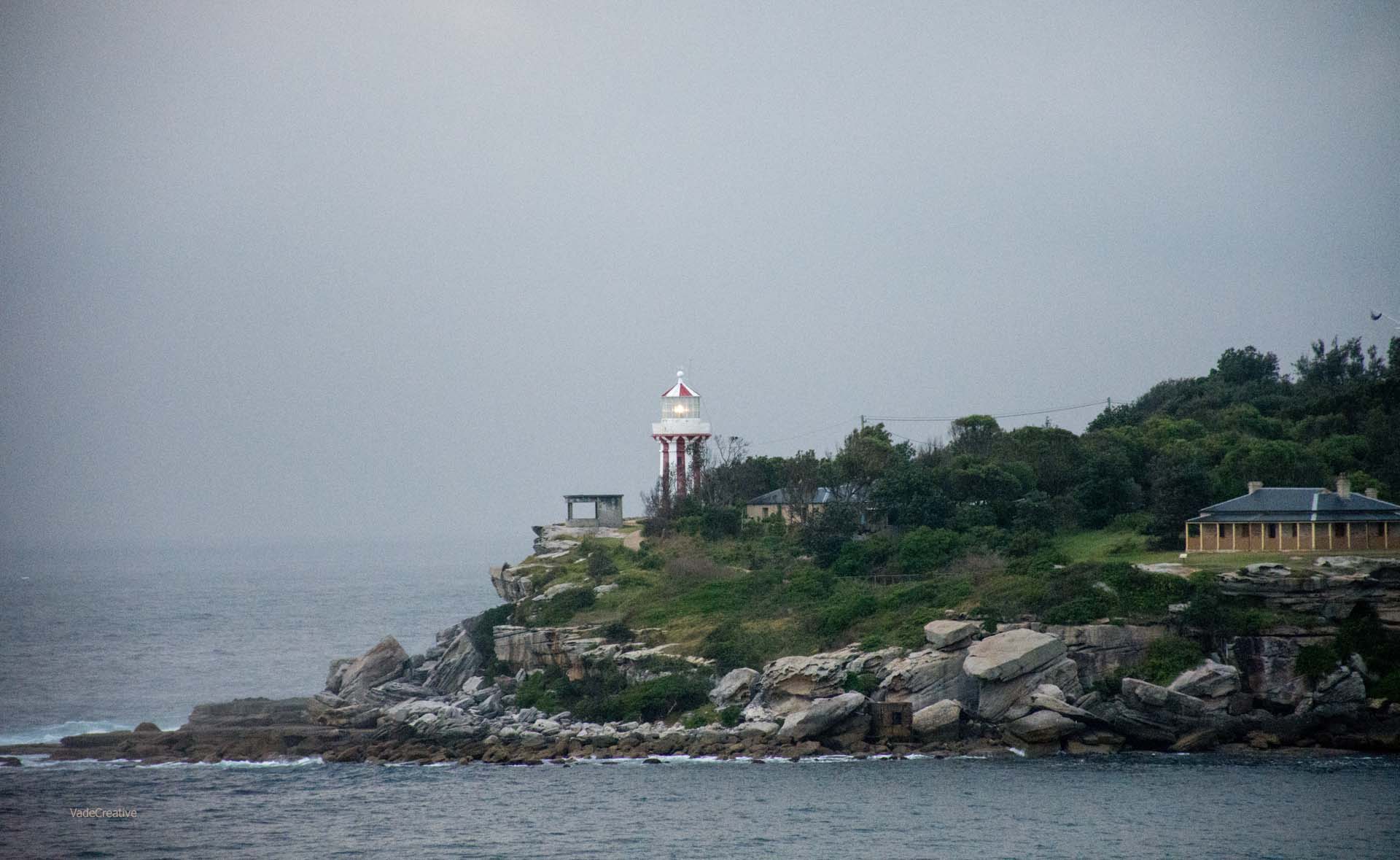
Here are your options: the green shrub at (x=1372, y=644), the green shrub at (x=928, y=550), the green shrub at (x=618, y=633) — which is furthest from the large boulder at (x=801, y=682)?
the green shrub at (x=1372, y=644)

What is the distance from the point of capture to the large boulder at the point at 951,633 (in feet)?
129

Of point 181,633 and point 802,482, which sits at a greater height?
point 802,482

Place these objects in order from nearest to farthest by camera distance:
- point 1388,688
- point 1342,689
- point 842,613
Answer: point 1388,688 < point 1342,689 < point 842,613

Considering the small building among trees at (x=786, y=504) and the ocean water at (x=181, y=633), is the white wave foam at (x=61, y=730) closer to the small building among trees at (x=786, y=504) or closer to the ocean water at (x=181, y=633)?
the ocean water at (x=181, y=633)

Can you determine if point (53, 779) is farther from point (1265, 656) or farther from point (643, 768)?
point (1265, 656)

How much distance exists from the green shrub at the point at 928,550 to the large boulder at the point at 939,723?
9.85 m

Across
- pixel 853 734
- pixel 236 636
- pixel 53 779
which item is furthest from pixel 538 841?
pixel 236 636

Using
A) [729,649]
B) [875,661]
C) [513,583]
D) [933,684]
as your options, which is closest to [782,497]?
[513,583]

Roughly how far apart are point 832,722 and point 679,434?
984 inches

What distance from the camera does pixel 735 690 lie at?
41.1m

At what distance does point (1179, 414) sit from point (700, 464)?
88.1 feet

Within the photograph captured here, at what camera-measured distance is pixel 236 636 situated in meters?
73.6

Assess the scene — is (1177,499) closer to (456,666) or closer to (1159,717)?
(1159,717)

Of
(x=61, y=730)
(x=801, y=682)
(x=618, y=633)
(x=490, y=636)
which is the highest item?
(x=618, y=633)
